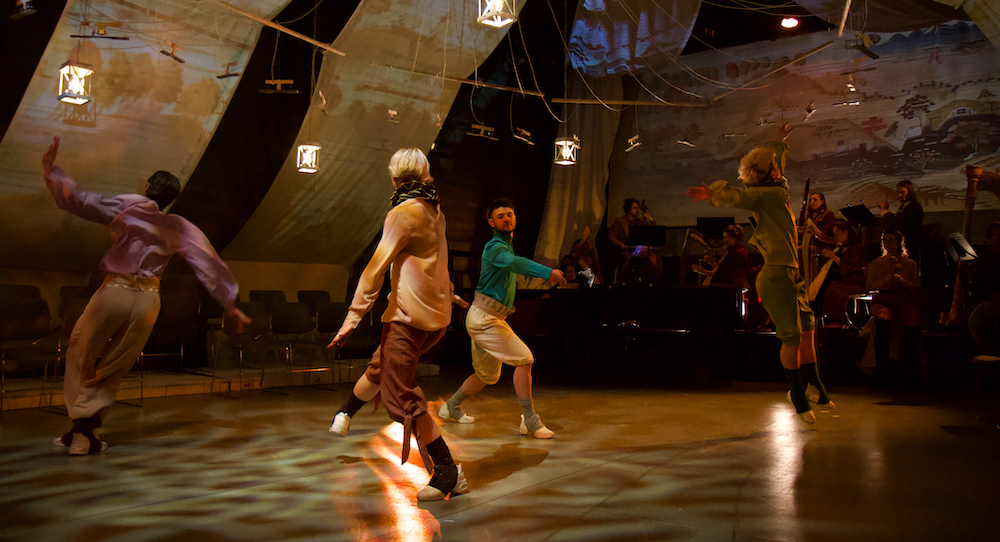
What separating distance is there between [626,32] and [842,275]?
433 cm

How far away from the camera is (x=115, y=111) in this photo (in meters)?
6.61

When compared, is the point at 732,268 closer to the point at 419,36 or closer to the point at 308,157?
the point at 419,36

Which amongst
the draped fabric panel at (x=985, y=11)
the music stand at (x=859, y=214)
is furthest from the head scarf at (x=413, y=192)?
the music stand at (x=859, y=214)

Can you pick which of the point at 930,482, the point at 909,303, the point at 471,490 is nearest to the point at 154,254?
the point at 471,490

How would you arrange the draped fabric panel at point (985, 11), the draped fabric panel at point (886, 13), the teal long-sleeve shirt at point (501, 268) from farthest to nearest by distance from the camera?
the draped fabric panel at point (886, 13) < the draped fabric panel at point (985, 11) < the teal long-sleeve shirt at point (501, 268)

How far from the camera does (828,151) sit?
36.6ft

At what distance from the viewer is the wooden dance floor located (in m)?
2.55

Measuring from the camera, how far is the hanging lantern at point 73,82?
5.57 m

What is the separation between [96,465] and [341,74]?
543 cm

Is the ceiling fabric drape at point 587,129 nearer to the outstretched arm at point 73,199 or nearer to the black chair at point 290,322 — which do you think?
the black chair at point 290,322

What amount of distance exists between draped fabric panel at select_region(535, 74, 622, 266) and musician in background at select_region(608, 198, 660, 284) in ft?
4.41

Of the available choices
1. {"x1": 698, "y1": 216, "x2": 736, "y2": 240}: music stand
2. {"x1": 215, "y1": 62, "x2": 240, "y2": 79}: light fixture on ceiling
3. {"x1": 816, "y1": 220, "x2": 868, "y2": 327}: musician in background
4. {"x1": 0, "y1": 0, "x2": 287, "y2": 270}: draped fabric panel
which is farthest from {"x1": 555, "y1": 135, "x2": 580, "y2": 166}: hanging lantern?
{"x1": 215, "y1": 62, "x2": 240, "y2": 79}: light fixture on ceiling

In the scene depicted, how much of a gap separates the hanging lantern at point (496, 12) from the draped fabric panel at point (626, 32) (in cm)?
330

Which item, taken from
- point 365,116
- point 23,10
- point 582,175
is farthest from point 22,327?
point 582,175
